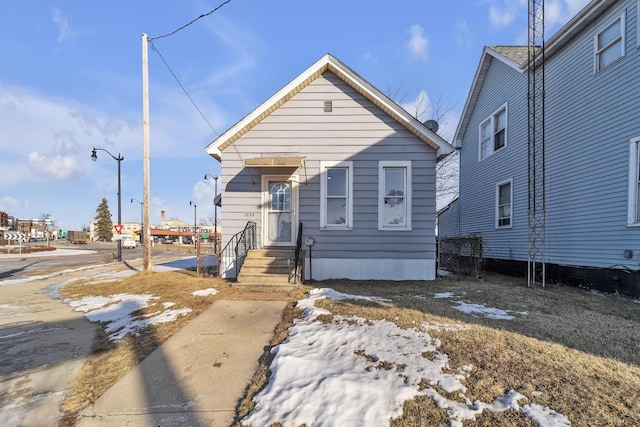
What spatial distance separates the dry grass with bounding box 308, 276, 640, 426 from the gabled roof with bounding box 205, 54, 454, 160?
4.14 m

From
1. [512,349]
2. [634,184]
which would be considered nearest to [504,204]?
[634,184]

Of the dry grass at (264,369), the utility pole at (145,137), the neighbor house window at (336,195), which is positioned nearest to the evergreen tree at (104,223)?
the utility pole at (145,137)

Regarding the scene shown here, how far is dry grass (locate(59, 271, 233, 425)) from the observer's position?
301cm

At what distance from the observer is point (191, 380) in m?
3.07

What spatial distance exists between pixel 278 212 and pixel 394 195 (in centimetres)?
317

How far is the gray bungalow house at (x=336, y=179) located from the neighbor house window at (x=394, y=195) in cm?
3

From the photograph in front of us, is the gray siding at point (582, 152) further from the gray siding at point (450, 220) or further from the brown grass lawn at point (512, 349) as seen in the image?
the gray siding at point (450, 220)

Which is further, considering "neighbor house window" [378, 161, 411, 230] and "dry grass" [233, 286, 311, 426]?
"neighbor house window" [378, 161, 411, 230]

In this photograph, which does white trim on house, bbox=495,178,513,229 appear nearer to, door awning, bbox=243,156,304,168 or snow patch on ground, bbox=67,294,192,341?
door awning, bbox=243,156,304,168

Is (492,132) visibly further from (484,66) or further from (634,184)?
(634,184)

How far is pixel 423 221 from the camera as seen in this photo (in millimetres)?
8250

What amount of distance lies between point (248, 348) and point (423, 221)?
5.88 meters

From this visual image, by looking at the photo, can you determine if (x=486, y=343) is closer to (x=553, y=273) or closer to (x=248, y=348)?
(x=248, y=348)

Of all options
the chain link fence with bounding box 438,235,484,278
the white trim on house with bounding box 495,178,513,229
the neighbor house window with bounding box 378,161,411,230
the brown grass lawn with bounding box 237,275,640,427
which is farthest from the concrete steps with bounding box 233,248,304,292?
the white trim on house with bounding box 495,178,513,229
